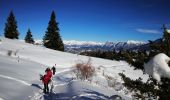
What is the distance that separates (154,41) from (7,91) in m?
8.33

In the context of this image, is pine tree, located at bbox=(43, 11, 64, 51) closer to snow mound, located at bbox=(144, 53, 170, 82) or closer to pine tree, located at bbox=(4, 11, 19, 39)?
pine tree, located at bbox=(4, 11, 19, 39)

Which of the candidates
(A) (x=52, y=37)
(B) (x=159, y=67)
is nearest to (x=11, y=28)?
(A) (x=52, y=37)

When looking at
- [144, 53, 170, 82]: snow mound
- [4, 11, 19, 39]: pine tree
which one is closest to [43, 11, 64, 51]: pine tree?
[4, 11, 19, 39]: pine tree

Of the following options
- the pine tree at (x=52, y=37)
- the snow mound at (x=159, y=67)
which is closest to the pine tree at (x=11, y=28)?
the pine tree at (x=52, y=37)

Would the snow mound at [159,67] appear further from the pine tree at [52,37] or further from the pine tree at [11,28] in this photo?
the pine tree at [11,28]

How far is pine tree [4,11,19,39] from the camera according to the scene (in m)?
65.2

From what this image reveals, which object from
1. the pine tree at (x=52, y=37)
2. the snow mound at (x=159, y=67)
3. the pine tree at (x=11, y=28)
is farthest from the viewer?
the pine tree at (x=11, y=28)

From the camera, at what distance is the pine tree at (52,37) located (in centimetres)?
6116

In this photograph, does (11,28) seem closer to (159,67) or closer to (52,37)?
(52,37)

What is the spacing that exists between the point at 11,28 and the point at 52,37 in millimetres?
13511

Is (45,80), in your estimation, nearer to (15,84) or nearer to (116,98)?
(15,84)

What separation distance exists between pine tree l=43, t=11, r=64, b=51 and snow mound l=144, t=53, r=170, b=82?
54.7 meters

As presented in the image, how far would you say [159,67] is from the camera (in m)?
7.00

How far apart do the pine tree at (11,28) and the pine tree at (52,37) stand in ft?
34.0
